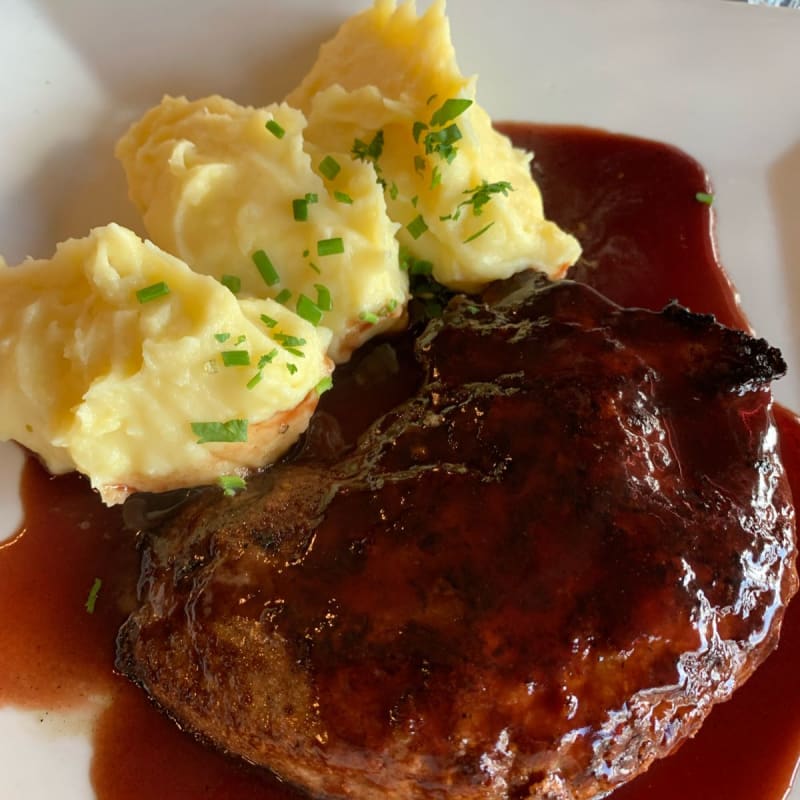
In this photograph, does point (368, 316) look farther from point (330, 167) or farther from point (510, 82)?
point (510, 82)

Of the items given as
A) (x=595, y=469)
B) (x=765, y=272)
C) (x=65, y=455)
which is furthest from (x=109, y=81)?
(x=765, y=272)

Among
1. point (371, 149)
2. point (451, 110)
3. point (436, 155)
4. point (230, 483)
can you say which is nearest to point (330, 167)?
point (371, 149)

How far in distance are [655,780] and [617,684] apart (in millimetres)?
991

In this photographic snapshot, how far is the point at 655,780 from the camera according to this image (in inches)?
140

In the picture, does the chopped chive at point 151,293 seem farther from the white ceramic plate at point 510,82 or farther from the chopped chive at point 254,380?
the white ceramic plate at point 510,82

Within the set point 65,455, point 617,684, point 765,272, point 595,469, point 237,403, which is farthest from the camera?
point 765,272

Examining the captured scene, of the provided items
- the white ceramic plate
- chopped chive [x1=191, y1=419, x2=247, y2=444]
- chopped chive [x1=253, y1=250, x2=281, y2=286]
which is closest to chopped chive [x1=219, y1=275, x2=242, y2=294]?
chopped chive [x1=253, y1=250, x2=281, y2=286]

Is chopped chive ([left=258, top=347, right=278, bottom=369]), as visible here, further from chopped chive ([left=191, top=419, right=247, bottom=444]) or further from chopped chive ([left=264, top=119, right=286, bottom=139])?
chopped chive ([left=264, top=119, right=286, bottom=139])

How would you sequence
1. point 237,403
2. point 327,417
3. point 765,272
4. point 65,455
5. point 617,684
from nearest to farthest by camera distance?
point 617,684 < point 237,403 < point 65,455 < point 327,417 < point 765,272

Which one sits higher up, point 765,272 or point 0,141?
point 0,141

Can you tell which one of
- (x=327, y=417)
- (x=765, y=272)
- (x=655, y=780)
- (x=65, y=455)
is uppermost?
(x=65, y=455)

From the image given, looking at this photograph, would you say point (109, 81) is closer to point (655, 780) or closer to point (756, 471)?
point (756, 471)

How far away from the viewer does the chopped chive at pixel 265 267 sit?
369 centimetres

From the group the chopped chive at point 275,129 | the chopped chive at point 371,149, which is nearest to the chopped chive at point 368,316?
the chopped chive at point 371,149
